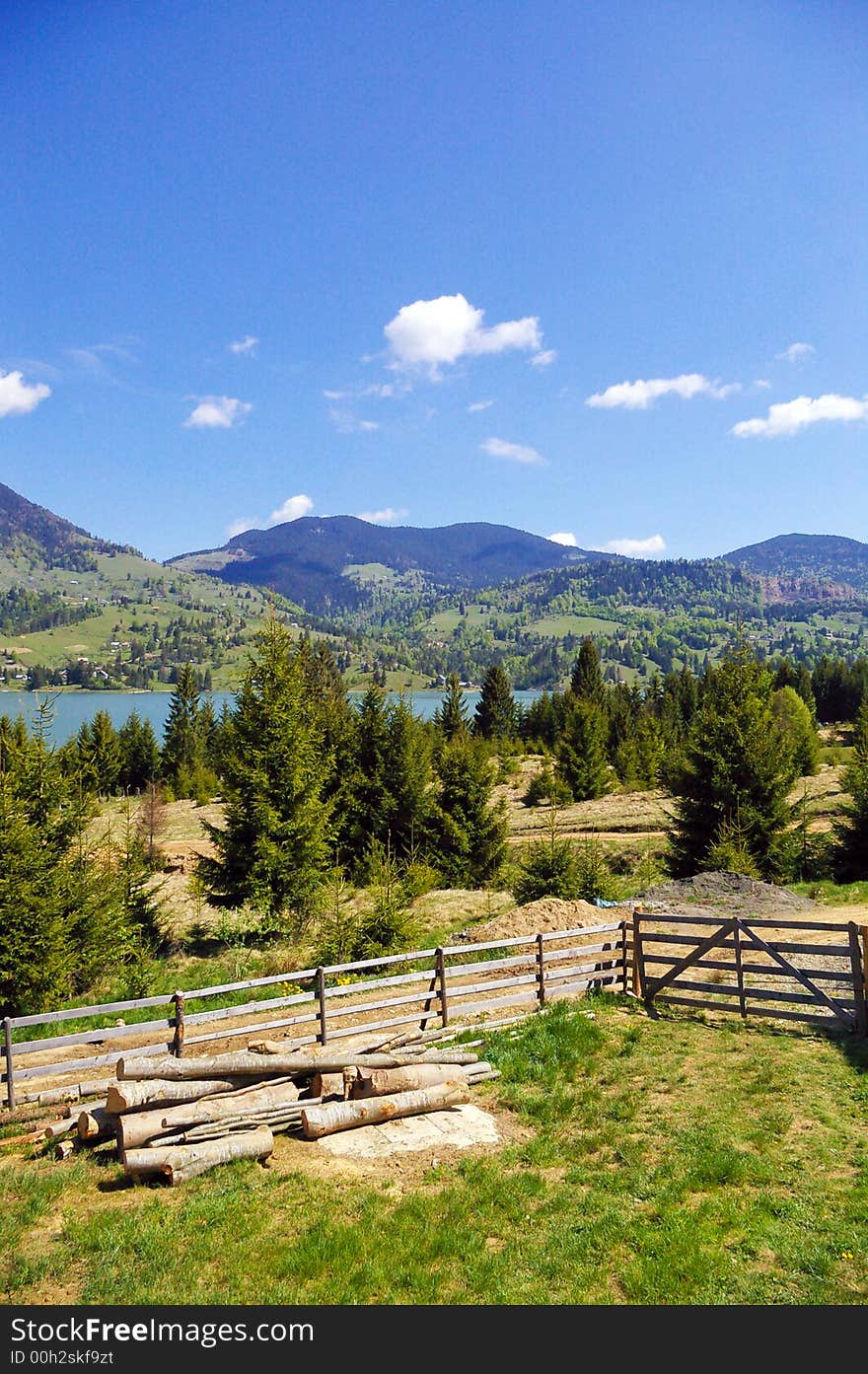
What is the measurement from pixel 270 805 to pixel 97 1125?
41.5 feet

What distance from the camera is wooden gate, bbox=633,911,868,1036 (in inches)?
463

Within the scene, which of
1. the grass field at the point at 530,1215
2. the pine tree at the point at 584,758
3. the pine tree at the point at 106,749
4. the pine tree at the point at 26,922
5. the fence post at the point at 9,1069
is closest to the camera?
the grass field at the point at 530,1215

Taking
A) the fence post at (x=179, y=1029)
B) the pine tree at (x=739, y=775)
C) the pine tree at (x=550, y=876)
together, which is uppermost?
the pine tree at (x=739, y=775)

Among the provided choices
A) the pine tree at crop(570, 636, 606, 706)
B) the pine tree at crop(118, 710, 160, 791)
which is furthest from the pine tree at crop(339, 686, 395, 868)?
the pine tree at crop(118, 710, 160, 791)

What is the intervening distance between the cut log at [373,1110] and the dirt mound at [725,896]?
37.0 ft

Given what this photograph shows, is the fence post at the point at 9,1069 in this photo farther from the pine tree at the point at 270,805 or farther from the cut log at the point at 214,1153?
the pine tree at the point at 270,805

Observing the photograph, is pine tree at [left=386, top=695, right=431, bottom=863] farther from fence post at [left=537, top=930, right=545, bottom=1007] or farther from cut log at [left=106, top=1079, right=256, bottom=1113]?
cut log at [left=106, top=1079, right=256, bottom=1113]

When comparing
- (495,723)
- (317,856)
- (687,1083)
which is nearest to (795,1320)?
(687,1083)

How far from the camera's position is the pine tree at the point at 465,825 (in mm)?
27500

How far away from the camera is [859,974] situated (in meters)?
11.6

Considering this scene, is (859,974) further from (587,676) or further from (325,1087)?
(587,676)

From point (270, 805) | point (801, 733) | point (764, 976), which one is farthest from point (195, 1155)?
point (801, 733)

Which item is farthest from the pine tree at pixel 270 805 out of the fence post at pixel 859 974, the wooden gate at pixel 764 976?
the fence post at pixel 859 974

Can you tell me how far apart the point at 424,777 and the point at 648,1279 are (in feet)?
73.1
